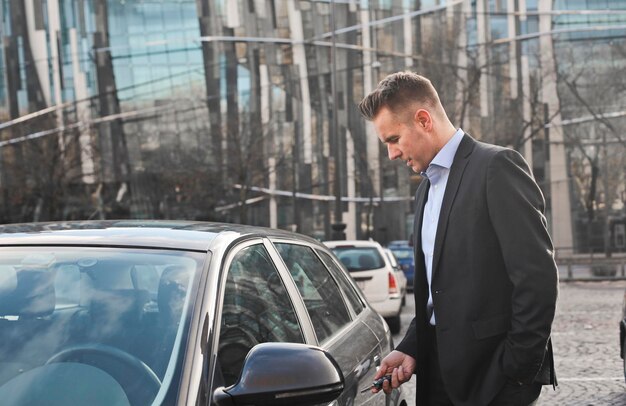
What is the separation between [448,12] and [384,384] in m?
47.1

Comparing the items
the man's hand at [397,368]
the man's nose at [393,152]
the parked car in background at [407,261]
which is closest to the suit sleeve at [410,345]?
the man's hand at [397,368]

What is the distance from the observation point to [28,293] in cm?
302

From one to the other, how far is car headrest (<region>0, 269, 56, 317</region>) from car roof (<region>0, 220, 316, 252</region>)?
136mm

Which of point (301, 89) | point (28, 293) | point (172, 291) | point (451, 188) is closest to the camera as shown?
point (172, 291)

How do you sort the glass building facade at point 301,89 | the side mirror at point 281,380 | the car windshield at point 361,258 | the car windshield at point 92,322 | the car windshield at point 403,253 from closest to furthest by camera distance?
the side mirror at point 281,380 → the car windshield at point 92,322 → the car windshield at point 361,258 → the car windshield at point 403,253 → the glass building facade at point 301,89

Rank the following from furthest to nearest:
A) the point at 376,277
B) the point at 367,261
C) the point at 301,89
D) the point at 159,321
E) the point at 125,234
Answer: the point at 301,89 → the point at 367,261 → the point at 376,277 → the point at 125,234 → the point at 159,321

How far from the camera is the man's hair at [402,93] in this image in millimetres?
3219

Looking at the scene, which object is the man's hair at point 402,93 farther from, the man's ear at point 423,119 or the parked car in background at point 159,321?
the parked car in background at point 159,321

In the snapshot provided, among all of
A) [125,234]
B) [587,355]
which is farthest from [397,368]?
[587,355]

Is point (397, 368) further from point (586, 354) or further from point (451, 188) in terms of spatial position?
point (586, 354)

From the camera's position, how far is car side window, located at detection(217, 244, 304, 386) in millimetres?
2875

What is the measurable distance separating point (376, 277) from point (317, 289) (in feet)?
35.2

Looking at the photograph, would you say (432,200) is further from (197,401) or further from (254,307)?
(197,401)

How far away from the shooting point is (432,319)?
130 inches
